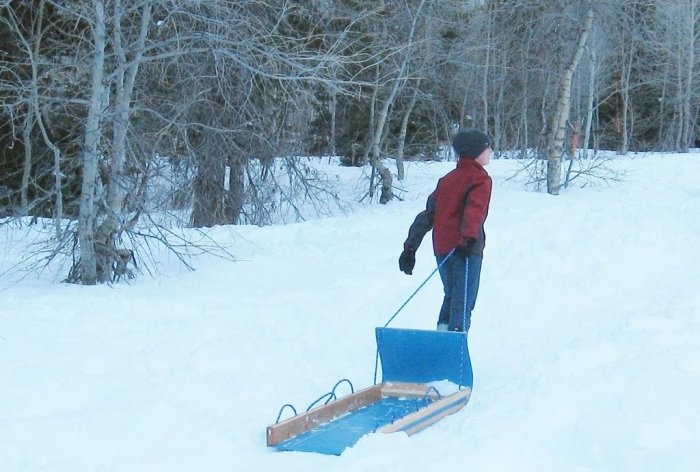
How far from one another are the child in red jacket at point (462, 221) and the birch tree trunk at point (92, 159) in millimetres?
4296

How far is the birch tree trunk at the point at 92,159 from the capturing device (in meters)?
9.59

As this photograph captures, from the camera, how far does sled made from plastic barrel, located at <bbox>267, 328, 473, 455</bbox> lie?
528cm

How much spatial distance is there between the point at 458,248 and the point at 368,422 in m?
1.56

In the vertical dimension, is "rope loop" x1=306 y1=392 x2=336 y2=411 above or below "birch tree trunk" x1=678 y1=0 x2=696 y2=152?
below

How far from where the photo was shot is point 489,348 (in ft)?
24.9

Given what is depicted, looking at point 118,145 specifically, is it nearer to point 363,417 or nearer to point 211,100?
point 211,100

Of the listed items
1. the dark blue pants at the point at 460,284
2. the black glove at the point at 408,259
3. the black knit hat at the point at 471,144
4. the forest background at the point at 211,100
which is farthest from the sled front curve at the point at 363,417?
the forest background at the point at 211,100

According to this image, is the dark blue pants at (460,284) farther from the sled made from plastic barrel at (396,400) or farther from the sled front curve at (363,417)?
the sled front curve at (363,417)

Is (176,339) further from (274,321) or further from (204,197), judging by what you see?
(204,197)

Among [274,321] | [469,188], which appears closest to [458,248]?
[469,188]

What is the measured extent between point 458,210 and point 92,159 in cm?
469

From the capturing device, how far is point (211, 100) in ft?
45.1

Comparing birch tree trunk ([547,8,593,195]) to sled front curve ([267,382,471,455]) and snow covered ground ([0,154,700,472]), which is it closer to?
snow covered ground ([0,154,700,472])

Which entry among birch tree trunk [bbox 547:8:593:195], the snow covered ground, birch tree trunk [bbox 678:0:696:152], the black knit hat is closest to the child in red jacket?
the black knit hat
